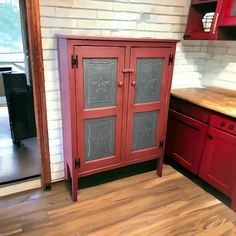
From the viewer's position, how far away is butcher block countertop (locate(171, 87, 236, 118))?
190 cm

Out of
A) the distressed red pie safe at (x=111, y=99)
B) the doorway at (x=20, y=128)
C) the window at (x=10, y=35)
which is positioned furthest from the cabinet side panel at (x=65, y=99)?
the window at (x=10, y=35)

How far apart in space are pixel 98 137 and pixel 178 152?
95cm

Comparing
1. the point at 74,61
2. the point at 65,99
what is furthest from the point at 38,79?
the point at 74,61

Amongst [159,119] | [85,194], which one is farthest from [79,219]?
[159,119]

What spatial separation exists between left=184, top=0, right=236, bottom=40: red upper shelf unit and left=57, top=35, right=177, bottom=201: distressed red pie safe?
0.45 metres

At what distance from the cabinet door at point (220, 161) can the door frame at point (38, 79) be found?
1431 mm

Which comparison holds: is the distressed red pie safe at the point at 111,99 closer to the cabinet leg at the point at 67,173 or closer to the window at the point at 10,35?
the cabinet leg at the point at 67,173

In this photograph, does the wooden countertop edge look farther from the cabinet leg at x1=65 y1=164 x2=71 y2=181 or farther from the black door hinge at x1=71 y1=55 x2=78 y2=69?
the cabinet leg at x1=65 y1=164 x2=71 y2=181

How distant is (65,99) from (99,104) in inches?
10.6

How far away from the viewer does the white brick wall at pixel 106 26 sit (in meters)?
1.84

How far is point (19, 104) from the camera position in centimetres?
281

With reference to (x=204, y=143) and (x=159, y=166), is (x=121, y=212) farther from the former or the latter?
(x=204, y=143)

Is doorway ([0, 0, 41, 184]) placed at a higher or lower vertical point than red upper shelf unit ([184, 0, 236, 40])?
lower

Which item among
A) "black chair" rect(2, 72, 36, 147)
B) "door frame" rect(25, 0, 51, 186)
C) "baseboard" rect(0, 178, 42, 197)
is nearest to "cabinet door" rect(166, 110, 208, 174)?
"door frame" rect(25, 0, 51, 186)
